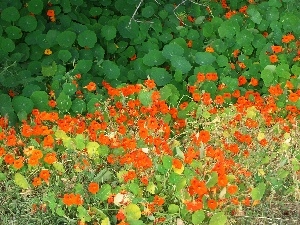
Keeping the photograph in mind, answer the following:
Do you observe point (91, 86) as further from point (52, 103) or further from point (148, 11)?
point (148, 11)

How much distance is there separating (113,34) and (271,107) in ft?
4.65

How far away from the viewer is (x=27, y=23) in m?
4.43

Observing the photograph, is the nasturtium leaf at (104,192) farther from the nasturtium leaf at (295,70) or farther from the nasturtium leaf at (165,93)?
the nasturtium leaf at (295,70)

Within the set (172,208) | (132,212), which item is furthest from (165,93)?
(132,212)

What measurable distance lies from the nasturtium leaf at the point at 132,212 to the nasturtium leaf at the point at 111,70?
4.77 feet

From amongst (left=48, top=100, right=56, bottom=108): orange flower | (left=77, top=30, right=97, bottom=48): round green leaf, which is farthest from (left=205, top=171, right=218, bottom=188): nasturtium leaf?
(left=77, top=30, right=97, bottom=48): round green leaf

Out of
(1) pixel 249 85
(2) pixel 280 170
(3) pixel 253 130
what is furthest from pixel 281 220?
(1) pixel 249 85

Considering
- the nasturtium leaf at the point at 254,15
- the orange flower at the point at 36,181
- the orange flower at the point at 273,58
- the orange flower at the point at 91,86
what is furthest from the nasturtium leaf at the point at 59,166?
the nasturtium leaf at the point at 254,15

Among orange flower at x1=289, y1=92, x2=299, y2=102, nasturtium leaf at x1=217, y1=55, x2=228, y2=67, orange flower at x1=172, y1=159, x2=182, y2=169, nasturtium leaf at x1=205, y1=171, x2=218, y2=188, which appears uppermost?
orange flower at x1=172, y1=159, x2=182, y2=169

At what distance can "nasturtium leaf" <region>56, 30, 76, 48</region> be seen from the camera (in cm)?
435

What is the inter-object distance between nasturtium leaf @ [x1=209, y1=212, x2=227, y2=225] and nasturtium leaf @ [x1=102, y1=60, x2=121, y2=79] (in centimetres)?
157

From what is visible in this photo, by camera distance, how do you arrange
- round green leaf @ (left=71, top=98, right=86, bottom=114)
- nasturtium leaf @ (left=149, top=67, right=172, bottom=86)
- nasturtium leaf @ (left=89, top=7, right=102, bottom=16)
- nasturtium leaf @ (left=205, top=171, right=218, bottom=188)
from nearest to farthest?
nasturtium leaf @ (left=205, top=171, right=218, bottom=188) → round green leaf @ (left=71, top=98, right=86, bottom=114) → nasturtium leaf @ (left=149, top=67, right=172, bottom=86) → nasturtium leaf @ (left=89, top=7, right=102, bottom=16)

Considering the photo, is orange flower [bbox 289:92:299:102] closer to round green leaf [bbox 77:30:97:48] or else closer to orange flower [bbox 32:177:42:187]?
round green leaf [bbox 77:30:97:48]

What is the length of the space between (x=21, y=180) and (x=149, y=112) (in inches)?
39.1
